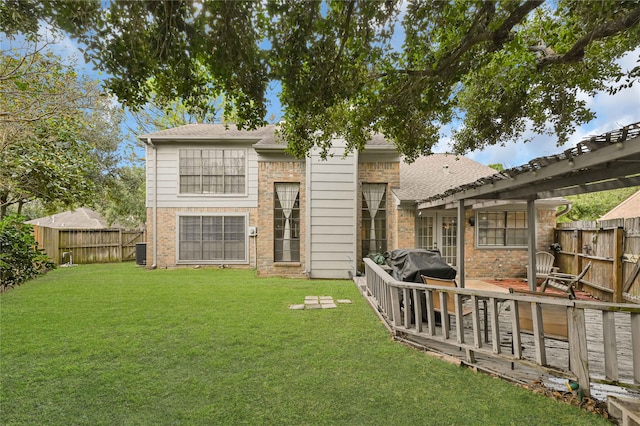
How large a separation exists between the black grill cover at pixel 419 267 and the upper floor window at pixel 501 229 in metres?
5.51

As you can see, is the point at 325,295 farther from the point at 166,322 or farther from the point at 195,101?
the point at 195,101

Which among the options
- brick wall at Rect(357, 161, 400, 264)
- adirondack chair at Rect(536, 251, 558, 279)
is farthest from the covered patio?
brick wall at Rect(357, 161, 400, 264)

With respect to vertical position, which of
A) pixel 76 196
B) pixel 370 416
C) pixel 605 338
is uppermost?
pixel 76 196

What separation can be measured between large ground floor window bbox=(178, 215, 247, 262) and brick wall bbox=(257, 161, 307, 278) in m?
2.66

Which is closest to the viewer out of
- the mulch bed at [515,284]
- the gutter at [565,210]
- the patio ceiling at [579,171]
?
the patio ceiling at [579,171]

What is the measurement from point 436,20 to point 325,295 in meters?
5.82

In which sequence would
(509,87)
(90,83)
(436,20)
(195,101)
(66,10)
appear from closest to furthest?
1. (66,10)
2. (436,20)
3. (195,101)
4. (509,87)
5. (90,83)

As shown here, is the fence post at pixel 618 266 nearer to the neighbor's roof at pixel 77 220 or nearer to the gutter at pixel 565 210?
the gutter at pixel 565 210

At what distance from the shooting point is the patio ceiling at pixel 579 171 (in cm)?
278

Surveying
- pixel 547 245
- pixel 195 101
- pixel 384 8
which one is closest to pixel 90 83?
pixel 195 101

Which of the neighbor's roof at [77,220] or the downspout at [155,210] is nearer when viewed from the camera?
the downspout at [155,210]

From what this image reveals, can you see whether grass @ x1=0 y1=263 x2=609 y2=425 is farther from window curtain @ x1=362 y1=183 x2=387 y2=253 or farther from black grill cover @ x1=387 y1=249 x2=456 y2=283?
window curtain @ x1=362 y1=183 x2=387 y2=253

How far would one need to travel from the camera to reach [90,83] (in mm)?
6254

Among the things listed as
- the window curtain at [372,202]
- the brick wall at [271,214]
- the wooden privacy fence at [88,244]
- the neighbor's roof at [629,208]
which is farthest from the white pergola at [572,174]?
the neighbor's roof at [629,208]
